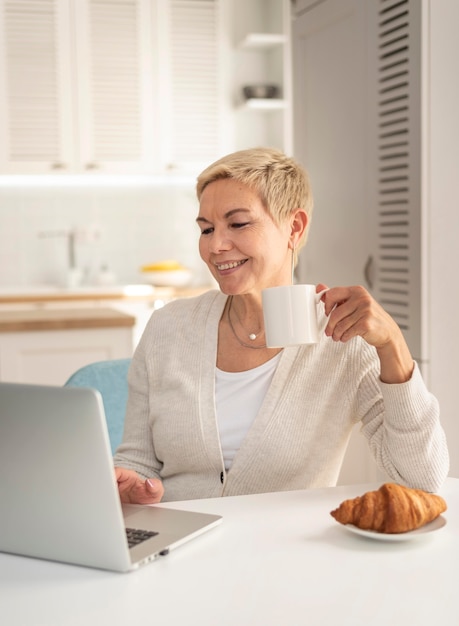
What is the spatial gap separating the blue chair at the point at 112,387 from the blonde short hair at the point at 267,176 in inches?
21.7

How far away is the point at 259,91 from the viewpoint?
5.04m

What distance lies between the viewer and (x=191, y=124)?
5.13 m

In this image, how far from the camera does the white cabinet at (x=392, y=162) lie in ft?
8.02

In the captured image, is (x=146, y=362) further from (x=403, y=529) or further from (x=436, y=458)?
(x=403, y=529)

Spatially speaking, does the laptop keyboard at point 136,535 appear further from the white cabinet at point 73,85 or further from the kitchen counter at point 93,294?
the white cabinet at point 73,85

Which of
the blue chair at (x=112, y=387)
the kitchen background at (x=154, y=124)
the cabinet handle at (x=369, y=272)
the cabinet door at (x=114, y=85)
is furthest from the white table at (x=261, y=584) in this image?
the cabinet door at (x=114, y=85)

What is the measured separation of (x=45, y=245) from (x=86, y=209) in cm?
35

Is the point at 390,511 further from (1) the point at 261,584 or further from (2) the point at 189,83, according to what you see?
(2) the point at 189,83

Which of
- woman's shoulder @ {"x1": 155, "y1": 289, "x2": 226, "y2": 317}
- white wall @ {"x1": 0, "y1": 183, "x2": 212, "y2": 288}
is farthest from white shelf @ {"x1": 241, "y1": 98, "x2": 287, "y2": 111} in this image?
woman's shoulder @ {"x1": 155, "y1": 289, "x2": 226, "y2": 317}

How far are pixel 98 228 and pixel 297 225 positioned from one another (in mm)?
3902

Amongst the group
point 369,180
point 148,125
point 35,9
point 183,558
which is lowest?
point 183,558

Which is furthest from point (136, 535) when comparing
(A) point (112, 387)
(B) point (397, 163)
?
(B) point (397, 163)

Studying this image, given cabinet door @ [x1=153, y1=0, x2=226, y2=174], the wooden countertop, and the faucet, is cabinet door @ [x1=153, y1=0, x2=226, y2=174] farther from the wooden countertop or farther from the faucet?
the wooden countertop

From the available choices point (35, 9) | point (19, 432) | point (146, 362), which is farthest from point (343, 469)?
point (35, 9)
